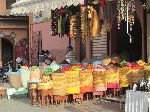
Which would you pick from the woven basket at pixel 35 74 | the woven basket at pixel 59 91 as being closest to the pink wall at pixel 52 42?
the woven basket at pixel 35 74

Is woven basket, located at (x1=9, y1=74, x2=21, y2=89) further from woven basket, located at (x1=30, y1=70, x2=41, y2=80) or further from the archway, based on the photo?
the archway

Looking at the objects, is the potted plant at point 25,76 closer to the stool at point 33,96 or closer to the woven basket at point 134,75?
the stool at point 33,96

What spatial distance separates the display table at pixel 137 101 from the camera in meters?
8.48

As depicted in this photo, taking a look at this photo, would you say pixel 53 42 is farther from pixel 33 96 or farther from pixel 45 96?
pixel 45 96

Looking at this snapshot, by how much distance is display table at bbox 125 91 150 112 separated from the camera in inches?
334

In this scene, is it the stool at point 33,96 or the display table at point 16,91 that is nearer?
the stool at point 33,96

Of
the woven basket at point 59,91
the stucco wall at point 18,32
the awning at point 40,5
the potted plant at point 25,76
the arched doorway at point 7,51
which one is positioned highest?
the awning at point 40,5

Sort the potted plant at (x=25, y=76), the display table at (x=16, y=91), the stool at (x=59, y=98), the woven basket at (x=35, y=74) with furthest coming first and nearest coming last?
the potted plant at (x=25, y=76) < the display table at (x=16, y=91) < the woven basket at (x=35, y=74) < the stool at (x=59, y=98)

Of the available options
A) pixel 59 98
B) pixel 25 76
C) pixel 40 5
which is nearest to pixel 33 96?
pixel 59 98

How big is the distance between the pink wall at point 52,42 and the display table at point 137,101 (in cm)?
1169

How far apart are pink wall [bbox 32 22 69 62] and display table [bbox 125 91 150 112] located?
38.4 ft

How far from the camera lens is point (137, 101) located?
28.6 ft

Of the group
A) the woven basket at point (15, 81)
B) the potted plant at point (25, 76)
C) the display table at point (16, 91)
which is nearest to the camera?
the display table at point (16, 91)

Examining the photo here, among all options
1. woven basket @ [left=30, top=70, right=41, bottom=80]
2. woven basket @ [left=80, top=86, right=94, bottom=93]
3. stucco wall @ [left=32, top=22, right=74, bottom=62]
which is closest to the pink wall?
stucco wall @ [left=32, top=22, right=74, bottom=62]
